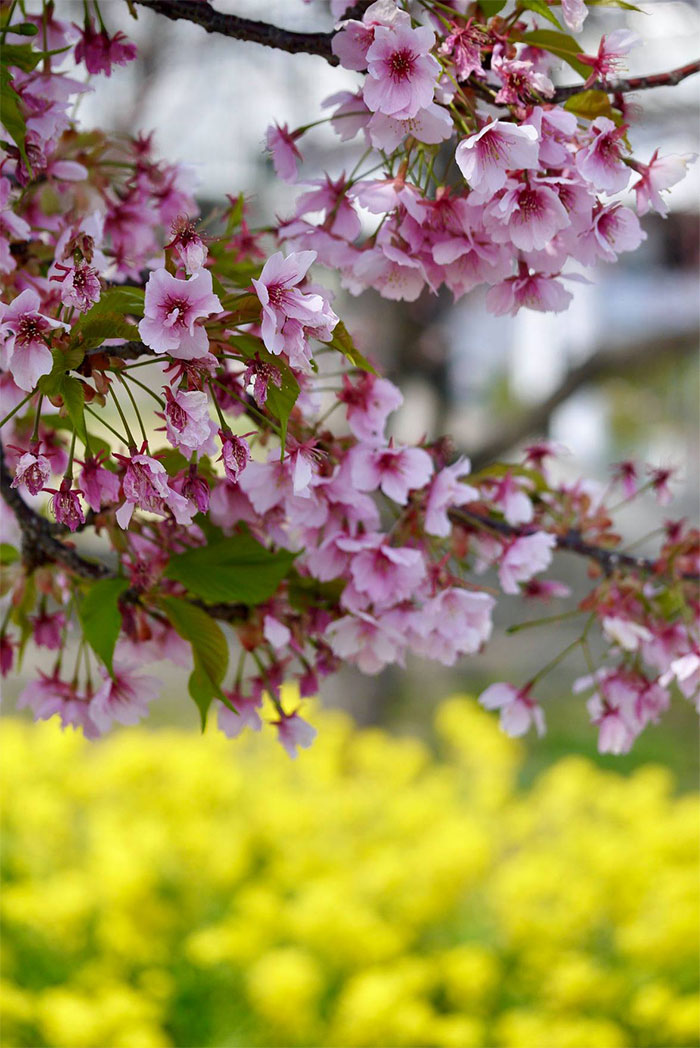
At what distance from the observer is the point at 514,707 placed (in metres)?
1.04

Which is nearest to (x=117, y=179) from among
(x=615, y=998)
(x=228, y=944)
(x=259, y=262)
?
(x=259, y=262)

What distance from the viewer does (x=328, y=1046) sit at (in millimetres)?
1767

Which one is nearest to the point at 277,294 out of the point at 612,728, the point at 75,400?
the point at 75,400

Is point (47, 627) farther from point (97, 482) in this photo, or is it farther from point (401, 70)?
point (401, 70)

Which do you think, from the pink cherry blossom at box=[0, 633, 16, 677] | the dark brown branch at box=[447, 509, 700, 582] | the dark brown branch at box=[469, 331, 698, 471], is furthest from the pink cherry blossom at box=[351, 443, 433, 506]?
the dark brown branch at box=[469, 331, 698, 471]

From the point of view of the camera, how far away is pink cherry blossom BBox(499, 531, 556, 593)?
901 mm

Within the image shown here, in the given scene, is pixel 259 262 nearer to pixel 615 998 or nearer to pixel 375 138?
pixel 375 138

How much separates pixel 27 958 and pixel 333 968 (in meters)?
0.53

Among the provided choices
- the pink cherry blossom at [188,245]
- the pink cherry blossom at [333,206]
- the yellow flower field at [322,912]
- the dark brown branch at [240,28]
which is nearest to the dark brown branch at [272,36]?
the dark brown branch at [240,28]

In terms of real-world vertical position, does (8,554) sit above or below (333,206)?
below

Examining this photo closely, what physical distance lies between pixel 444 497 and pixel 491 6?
33cm

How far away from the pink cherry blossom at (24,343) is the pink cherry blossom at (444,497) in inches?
13.2

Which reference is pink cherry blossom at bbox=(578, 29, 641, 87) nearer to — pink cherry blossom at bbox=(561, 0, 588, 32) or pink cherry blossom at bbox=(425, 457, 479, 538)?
pink cherry blossom at bbox=(561, 0, 588, 32)

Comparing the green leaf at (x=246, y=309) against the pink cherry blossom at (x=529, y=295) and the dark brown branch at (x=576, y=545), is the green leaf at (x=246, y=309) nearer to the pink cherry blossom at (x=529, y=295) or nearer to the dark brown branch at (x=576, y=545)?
the pink cherry blossom at (x=529, y=295)
